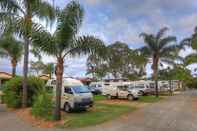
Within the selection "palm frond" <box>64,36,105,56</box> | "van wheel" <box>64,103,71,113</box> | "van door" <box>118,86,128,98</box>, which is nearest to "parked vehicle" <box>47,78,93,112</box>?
"van wheel" <box>64,103,71,113</box>

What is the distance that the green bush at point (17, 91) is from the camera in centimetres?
2220

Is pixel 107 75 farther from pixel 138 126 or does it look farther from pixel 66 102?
pixel 138 126

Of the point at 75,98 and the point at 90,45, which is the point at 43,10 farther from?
the point at 75,98

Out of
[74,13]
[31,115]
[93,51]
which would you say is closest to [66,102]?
[31,115]

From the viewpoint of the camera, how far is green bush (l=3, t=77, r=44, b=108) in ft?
72.8

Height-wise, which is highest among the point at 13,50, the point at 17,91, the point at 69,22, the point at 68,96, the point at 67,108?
the point at 13,50

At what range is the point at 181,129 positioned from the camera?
12.9 metres

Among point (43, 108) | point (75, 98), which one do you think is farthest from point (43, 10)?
point (43, 108)

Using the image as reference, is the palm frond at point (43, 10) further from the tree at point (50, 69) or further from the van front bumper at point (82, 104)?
the tree at point (50, 69)

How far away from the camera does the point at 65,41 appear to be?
49.9 ft

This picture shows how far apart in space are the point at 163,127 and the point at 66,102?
8357 millimetres

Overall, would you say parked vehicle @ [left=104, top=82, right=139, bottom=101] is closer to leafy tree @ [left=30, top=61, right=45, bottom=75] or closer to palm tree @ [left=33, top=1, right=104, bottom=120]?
palm tree @ [left=33, top=1, right=104, bottom=120]

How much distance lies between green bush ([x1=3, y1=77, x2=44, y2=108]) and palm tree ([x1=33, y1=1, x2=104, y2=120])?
26.2 ft

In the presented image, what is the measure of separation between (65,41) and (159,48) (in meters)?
23.7
